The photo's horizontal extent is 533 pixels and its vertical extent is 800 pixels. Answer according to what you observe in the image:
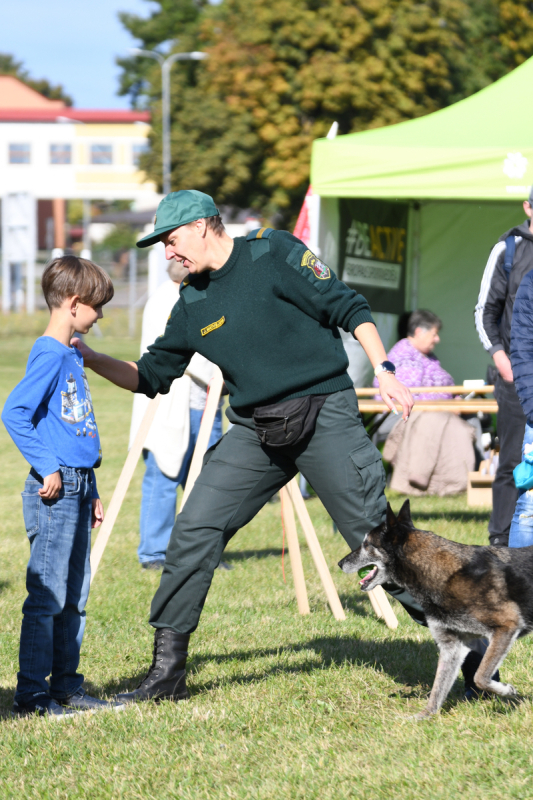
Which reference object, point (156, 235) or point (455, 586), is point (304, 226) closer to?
point (156, 235)

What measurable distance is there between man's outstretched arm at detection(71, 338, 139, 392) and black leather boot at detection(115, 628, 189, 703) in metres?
0.98

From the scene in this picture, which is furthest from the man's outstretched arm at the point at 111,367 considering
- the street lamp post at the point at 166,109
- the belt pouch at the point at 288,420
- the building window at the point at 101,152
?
the building window at the point at 101,152

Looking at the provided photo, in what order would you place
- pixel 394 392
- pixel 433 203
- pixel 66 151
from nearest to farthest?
pixel 394 392 < pixel 433 203 < pixel 66 151

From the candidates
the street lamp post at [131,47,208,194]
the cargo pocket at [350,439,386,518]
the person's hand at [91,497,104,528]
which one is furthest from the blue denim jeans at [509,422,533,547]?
the street lamp post at [131,47,208,194]

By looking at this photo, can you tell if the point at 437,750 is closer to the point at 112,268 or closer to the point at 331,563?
the point at 331,563

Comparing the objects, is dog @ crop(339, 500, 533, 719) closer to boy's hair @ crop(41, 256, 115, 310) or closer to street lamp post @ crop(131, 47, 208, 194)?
boy's hair @ crop(41, 256, 115, 310)

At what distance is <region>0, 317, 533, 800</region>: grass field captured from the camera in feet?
10.00

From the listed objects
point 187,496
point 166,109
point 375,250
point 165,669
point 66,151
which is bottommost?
point 165,669

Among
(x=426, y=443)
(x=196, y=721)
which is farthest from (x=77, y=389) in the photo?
(x=426, y=443)

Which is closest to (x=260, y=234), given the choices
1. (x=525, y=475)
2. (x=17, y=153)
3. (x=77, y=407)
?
(x=77, y=407)

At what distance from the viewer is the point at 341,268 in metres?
8.89

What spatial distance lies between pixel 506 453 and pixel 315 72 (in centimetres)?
2967

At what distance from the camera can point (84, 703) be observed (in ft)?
12.4

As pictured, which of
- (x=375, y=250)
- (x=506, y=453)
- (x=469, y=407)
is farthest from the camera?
(x=375, y=250)
